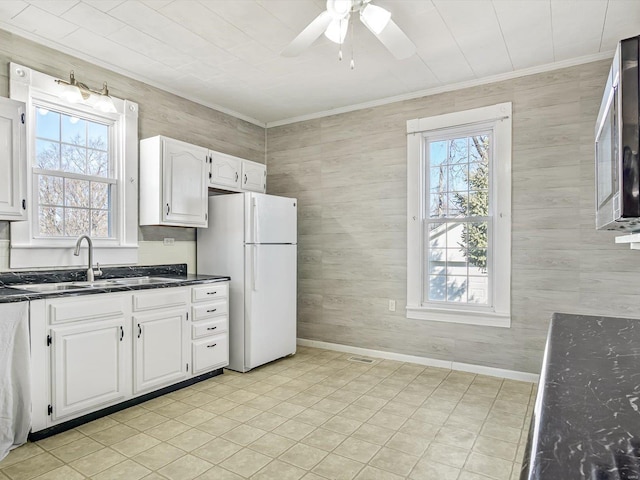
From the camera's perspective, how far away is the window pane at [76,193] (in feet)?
10.3

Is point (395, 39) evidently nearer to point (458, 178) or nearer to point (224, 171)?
point (458, 178)

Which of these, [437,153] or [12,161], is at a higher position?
[437,153]

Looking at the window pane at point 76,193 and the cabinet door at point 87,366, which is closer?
the cabinet door at point 87,366

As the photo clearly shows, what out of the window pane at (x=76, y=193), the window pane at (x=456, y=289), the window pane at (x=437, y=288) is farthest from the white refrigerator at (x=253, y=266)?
the window pane at (x=456, y=289)

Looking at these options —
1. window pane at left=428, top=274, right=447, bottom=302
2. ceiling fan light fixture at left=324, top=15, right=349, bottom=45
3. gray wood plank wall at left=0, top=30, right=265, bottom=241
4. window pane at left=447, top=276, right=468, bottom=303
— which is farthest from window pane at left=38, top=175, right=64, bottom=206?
window pane at left=447, top=276, right=468, bottom=303

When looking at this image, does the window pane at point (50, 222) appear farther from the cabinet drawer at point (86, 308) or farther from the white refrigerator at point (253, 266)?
the white refrigerator at point (253, 266)

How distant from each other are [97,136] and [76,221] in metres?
0.72

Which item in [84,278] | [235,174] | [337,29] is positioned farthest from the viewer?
[235,174]

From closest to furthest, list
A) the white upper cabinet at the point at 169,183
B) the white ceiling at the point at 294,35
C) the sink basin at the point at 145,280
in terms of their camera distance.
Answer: the white ceiling at the point at 294,35 < the sink basin at the point at 145,280 < the white upper cabinet at the point at 169,183

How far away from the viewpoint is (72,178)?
3141 mm

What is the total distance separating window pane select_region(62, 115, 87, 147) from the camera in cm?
312

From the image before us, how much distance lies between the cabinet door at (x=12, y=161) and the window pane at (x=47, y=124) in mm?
386

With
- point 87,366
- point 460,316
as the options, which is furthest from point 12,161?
point 460,316

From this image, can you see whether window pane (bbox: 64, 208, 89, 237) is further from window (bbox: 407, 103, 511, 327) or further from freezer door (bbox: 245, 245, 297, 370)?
window (bbox: 407, 103, 511, 327)
